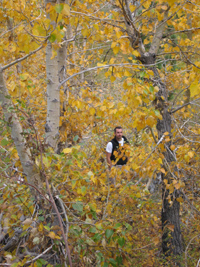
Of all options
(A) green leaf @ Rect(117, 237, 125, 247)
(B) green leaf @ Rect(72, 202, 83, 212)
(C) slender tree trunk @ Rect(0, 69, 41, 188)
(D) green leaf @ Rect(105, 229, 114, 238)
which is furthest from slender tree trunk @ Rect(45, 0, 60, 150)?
(A) green leaf @ Rect(117, 237, 125, 247)

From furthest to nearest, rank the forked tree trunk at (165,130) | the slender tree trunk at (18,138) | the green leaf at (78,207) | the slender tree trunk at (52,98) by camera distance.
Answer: the forked tree trunk at (165,130) → the slender tree trunk at (52,98) → the slender tree trunk at (18,138) → the green leaf at (78,207)

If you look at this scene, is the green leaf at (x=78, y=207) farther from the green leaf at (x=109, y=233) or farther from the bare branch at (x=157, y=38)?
the bare branch at (x=157, y=38)

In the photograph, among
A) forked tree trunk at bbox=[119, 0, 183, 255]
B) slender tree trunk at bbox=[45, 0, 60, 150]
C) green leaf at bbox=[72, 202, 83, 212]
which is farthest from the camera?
forked tree trunk at bbox=[119, 0, 183, 255]

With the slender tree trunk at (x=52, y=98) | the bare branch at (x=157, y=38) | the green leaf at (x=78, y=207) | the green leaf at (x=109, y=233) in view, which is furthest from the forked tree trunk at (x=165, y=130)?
the green leaf at (x=78, y=207)

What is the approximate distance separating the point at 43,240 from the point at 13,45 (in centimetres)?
188

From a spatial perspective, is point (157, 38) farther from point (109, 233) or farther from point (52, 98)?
point (109, 233)

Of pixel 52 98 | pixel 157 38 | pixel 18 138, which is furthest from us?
pixel 157 38

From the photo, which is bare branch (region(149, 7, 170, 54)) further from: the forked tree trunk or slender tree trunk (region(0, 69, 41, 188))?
slender tree trunk (region(0, 69, 41, 188))

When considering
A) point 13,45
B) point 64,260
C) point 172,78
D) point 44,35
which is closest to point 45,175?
point 64,260

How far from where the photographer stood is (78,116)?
10.2 ft

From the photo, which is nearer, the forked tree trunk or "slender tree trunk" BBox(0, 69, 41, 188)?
"slender tree trunk" BBox(0, 69, 41, 188)

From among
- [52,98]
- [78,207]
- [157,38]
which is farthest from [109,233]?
[157,38]

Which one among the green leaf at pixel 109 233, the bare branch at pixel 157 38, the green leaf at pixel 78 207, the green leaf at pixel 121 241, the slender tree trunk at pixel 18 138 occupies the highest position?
the bare branch at pixel 157 38

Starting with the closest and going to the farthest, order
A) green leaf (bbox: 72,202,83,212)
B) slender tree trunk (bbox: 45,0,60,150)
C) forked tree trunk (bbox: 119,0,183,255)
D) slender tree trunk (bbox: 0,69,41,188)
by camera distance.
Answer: green leaf (bbox: 72,202,83,212) < slender tree trunk (bbox: 0,69,41,188) < slender tree trunk (bbox: 45,0,60,150) < forked tree trunk (bbox: 119,0,183,255)
